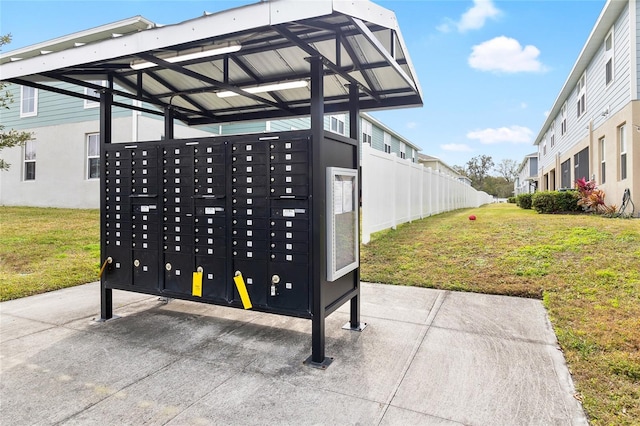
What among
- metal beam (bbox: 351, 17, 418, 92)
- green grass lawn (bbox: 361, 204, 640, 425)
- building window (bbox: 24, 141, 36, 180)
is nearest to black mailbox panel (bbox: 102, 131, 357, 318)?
metal beam (bbox: 351, 17, 418, 92)

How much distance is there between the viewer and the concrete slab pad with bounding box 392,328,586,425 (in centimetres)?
234

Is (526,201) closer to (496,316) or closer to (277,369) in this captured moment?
(496,316)

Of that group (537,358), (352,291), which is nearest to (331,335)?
(352,291)

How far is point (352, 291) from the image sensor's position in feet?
12.5

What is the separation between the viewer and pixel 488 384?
8.86 feet

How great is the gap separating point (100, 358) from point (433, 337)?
2.88 meters

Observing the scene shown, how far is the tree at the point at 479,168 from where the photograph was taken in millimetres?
65713

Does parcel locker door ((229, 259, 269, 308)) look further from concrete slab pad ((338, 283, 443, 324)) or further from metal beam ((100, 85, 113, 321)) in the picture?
metal beam ((100, 85, 113, 321))

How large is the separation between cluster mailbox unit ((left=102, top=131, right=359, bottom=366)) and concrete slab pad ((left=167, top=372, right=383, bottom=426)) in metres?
0.67

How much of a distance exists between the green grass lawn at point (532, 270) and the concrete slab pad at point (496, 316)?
0.55 feet

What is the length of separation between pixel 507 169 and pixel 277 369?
73.4 meters

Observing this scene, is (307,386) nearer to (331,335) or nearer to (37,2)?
(331,335)

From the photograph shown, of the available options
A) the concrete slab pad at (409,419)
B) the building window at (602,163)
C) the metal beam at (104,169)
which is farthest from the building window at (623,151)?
the metal beam at (104,169)

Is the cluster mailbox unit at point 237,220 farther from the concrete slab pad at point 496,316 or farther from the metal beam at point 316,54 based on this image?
the concrete slab pad at point 496,316
